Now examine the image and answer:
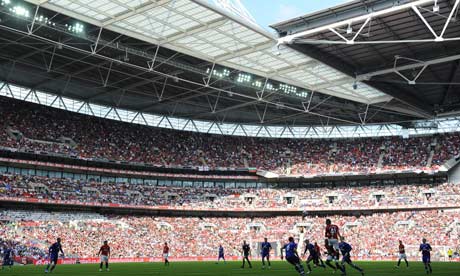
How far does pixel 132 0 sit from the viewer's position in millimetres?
33312

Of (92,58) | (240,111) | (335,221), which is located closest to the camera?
(92,58)

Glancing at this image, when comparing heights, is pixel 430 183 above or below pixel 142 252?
above

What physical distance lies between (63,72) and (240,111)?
957 inches

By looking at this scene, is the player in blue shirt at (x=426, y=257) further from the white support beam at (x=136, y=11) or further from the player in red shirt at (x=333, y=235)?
the white support beam at (x=136, y=11)

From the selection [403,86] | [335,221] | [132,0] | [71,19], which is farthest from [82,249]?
[403,86]

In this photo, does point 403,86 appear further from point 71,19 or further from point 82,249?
point 82,249

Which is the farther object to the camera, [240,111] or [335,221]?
[240,111]

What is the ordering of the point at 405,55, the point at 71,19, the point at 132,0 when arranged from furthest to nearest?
the point at 405,55 < the point at 71,19 < the point at 132,0

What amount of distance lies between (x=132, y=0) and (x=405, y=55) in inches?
853

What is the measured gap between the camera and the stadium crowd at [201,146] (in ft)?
183

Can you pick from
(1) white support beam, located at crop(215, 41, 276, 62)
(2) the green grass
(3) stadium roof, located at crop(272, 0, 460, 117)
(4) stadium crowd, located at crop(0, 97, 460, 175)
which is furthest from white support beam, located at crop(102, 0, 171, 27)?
(4) stadium crowd, located at crop(0, 97, 460, 175)

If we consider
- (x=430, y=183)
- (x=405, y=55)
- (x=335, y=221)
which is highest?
(x=405, y=55)

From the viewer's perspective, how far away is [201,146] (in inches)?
2749

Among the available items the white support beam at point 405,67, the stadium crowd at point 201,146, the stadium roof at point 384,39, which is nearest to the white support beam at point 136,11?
the stadium roof at point 384,39
